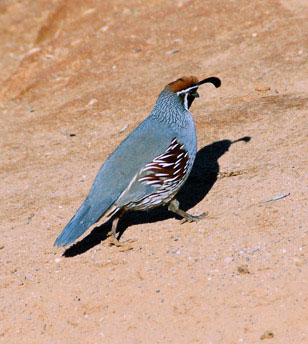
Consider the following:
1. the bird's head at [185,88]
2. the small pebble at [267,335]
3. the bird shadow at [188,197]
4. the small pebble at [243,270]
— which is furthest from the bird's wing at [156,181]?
the small pebble at [267,335]

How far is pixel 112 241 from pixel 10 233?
50.6 inches

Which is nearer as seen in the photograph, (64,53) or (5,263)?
(5,263)

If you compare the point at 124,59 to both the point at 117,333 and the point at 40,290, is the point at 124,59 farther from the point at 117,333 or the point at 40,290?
the point at 117,333

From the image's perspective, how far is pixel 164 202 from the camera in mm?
5008

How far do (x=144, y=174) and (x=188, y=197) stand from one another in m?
1.00

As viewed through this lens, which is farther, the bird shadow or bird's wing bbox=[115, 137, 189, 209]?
the bird shadow

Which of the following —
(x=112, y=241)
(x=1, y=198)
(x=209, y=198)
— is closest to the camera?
(x=112, y=241)

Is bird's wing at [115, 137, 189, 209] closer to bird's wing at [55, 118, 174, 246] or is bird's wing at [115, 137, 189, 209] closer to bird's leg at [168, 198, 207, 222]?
bird's wing at [55, 118, 174, 246]

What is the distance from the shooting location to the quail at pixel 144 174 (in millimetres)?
4703

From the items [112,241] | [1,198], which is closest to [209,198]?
[112,241]

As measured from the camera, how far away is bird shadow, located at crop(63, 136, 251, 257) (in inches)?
204

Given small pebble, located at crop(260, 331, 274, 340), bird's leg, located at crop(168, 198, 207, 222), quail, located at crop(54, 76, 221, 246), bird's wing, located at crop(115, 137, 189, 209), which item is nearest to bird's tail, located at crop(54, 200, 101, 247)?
quail, located at crop(54, 76, 221, 246)

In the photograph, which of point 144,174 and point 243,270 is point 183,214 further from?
point 243,270

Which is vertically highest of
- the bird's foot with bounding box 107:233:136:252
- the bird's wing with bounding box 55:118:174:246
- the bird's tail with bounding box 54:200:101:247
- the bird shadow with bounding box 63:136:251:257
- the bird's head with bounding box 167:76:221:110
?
the bird's head with bounding box 167:76:221:110
